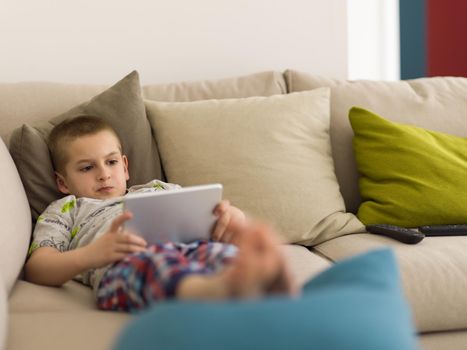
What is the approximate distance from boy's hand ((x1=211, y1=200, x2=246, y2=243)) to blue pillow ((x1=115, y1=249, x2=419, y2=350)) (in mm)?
583

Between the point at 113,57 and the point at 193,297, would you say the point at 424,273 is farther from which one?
the point at 113,57

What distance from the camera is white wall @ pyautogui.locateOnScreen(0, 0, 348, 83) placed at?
2.87m

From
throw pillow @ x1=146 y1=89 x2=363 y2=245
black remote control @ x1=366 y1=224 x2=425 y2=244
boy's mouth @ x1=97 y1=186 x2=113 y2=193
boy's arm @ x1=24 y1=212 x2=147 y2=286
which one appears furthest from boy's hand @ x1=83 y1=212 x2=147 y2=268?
black remote control @ x1=366 y1=224 x2=425 y2=244

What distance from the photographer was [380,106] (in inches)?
107

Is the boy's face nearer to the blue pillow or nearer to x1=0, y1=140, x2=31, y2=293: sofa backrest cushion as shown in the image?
x1=0, y1=140, x2=31, y2=293: sofa backrest cushion

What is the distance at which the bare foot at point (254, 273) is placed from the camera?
110 centimetres

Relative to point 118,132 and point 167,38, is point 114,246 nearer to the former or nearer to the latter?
point 118,132

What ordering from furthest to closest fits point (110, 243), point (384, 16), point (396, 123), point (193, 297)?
point (384, 16) → point (396, 123) → point (110, 243) → point (193, 297)

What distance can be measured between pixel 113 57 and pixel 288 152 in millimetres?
884

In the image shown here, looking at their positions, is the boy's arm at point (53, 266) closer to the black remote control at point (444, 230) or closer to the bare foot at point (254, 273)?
the bare foot at point (254, 273)

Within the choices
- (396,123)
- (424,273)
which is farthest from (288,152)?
(424,273)

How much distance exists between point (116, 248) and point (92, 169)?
1.77 ft

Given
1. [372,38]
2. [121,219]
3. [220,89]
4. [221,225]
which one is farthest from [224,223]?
[372,38]

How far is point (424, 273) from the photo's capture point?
204 centimetres
